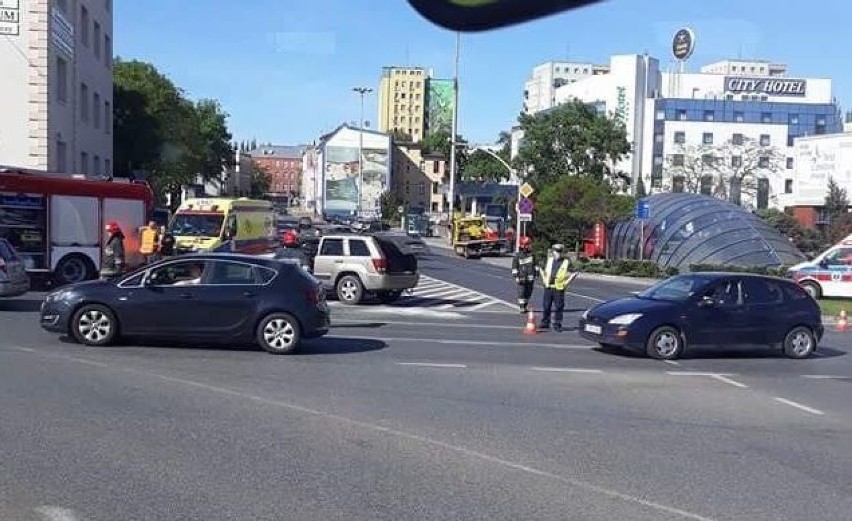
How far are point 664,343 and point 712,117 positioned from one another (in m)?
109

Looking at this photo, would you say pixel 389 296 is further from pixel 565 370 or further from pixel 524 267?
pixel 565 370

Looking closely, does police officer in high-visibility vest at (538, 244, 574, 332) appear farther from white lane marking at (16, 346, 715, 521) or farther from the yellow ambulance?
the yellow ambulance

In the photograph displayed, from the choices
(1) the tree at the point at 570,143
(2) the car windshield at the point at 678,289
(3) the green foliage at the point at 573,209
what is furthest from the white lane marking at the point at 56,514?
(1) the tree at the point at 570,143

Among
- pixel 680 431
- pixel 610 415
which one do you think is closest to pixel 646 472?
pixel 680 431

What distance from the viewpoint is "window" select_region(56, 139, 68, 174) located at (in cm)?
4097

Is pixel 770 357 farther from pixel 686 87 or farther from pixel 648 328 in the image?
pixel 686 87

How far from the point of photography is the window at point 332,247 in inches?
947

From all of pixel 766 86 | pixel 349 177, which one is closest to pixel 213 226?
pixel 766 86

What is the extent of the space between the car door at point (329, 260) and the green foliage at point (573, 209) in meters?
30.4

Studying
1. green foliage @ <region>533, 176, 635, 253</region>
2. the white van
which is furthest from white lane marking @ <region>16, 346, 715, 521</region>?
green foliage @ <region>533, 176, 635, 253</region>

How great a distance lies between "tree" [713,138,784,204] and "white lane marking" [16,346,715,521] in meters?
84.4

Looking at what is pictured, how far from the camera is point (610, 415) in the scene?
32.2 ft

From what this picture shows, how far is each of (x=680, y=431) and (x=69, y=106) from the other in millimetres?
38708

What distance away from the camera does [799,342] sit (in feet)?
52.5
